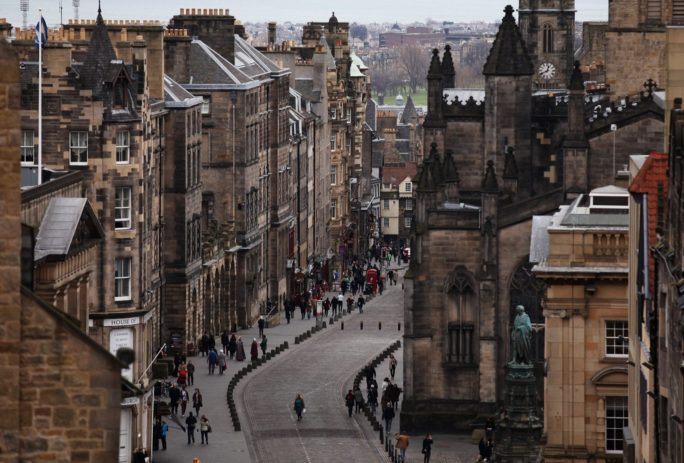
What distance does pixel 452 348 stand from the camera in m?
80.9

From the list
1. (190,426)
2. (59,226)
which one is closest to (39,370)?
(59,226)

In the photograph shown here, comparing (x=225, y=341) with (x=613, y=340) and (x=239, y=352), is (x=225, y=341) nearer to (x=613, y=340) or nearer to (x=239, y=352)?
(x=239, y=352)

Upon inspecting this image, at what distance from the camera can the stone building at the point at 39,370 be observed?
790 inches

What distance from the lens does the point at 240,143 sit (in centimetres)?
10762

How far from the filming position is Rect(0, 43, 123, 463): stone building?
65.9 feet

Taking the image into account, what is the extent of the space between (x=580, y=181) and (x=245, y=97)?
29.5 m

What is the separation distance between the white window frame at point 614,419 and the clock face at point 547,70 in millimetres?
52723

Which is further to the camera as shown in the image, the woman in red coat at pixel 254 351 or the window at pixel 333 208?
the window at pixel 333 208

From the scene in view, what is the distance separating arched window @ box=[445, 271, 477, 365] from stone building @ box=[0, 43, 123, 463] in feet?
198

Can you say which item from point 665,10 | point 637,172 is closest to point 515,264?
point 665,10

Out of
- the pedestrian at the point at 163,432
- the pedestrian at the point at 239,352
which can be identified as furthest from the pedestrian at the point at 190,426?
the pedestrian at the point at 239,352

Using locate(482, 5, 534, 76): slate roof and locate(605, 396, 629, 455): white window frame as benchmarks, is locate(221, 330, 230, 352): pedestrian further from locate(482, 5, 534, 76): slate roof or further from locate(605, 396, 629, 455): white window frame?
locate(605, 396, 629, 455): white window frame

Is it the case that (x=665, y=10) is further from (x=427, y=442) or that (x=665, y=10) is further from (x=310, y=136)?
(x=310, y=136)

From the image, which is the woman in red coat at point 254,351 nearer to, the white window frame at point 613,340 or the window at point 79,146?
the window at point 79,146
